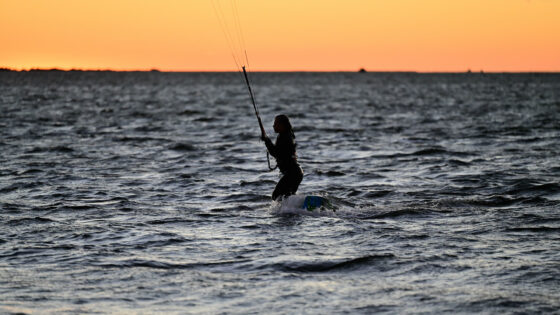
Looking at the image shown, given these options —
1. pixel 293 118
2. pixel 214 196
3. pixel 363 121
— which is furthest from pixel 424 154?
pixel 293 118

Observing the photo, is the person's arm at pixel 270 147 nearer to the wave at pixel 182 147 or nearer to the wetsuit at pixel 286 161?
the wetsuit at pixel 286 161

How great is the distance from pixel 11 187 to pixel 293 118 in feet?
111

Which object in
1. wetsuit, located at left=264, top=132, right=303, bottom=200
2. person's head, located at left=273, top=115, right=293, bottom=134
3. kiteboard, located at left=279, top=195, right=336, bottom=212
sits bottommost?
kiteboard, located at left=279, top=195, right=336, bottom=212

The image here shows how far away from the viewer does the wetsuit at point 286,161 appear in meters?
12.9

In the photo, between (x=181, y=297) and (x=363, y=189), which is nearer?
(x=181, y=297)

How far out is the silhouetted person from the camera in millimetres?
12789

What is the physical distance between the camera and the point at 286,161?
13.1 meters

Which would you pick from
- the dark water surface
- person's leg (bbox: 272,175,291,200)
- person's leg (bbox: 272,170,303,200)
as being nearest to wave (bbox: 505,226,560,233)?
the dark water surface

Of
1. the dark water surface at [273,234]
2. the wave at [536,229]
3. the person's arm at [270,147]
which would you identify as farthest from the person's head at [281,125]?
the wave at [536,229]

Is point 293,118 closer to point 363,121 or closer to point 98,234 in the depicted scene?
point 363,121

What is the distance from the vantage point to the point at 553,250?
10094 mm

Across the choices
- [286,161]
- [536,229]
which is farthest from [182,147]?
[536,229]

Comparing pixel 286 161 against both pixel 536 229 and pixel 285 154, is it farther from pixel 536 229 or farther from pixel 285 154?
pixel 536 229

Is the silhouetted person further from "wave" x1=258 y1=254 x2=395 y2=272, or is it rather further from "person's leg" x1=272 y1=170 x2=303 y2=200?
"wave" x1=258 y1=254 x2=395 y2=272
